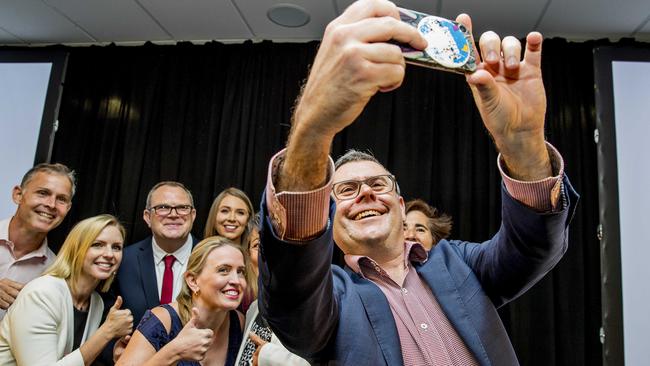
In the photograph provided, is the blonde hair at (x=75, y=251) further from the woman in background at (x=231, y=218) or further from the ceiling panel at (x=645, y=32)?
the ceiling panel at (x=645, y=32)

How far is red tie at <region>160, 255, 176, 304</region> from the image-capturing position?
8.56 feet

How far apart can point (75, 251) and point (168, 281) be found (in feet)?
1.90

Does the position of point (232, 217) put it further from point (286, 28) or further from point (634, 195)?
point (634, 195)

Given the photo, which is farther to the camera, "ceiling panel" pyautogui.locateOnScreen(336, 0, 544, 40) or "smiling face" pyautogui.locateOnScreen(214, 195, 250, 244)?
"ceiling panel" pyautogui.locateOnScreen(336, 0, 544, 40)

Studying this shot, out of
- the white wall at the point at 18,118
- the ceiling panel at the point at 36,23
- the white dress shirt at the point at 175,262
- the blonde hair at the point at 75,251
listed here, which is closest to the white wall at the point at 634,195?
the white dress shirt at the point at 175,262

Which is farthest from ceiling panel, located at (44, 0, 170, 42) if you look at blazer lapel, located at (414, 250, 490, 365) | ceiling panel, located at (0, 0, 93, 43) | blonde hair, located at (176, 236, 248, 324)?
blazer lapel, located at (414, 250, 490, 365)

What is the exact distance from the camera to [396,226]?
4.29 feet

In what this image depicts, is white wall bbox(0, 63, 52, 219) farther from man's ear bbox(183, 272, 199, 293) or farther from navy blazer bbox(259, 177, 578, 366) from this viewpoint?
navy blazer bbox(259, 177, 578, 366)

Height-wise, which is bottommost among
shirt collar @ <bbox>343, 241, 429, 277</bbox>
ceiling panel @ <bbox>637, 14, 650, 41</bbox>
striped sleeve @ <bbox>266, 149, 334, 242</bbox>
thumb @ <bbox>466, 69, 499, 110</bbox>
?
shirt collar @ <bbox>343, 241, 429, 277</bbox>

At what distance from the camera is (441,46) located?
78 centimetres

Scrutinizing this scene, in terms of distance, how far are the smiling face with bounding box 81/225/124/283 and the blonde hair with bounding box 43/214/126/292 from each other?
2 cm

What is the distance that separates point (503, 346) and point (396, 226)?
1.29ft

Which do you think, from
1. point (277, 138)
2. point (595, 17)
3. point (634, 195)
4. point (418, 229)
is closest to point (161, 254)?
point (277, 138)

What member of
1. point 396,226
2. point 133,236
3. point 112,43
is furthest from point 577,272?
point 112,43
